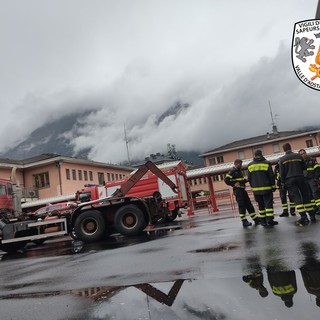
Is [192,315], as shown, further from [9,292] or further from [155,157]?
[155,157]

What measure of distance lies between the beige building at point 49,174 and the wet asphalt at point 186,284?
3350 cm

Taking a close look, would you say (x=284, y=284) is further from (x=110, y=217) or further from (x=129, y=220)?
(x=110, y=217)

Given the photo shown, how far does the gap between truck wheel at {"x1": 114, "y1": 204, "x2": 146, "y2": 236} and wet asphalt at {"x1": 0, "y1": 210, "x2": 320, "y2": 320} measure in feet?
14.5

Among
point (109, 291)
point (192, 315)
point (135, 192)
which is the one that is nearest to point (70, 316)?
point (109, 291)

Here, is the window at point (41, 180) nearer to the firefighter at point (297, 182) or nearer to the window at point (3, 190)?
the window at point (3, 190)

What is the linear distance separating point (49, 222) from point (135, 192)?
772cm

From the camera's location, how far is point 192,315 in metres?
3.21

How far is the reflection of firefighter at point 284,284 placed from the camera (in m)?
3.31

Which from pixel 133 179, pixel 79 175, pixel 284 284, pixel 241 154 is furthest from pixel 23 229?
pixel 241 154

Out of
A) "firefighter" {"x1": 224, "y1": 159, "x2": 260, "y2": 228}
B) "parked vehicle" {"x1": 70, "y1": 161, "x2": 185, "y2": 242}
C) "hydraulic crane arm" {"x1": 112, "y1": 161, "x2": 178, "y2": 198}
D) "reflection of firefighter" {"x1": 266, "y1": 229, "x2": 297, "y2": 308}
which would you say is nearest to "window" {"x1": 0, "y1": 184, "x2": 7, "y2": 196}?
"parked vehicle" {"x1": 70, "y1": 161, "x2": 185, "y2": 242}

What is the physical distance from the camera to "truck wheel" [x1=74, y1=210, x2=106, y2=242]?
1150 cm

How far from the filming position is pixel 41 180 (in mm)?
40875

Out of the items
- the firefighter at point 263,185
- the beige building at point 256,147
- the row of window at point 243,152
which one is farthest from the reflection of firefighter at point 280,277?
the row of window at point 243,152

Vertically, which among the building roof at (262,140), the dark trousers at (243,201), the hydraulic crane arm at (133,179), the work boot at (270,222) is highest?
the building roof at (262,140)
